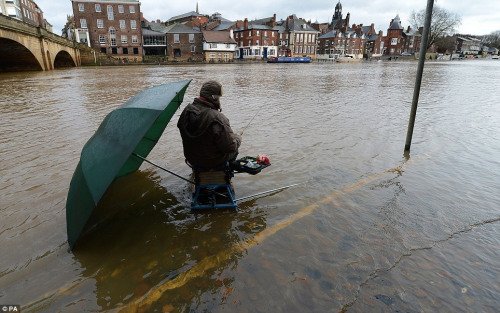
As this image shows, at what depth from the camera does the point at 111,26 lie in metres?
64.8

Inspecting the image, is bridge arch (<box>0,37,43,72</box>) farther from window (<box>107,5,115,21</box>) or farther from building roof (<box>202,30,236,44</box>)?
Result: building roof (<box>202,30,236,44</box>)

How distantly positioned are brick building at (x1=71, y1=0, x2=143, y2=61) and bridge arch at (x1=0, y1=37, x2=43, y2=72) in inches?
1168

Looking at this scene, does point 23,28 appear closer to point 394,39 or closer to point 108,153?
point 108,153

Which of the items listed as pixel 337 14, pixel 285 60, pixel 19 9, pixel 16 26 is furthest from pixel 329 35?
pixel 16 26

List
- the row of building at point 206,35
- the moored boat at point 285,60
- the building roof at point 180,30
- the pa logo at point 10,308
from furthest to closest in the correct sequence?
the building roof at point 180,30 < the moored boat at point 285,60 < the row of building at point 206,35 < the pa logo at point 10,308

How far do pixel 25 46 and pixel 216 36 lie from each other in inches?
1983

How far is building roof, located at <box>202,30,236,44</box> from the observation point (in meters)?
71.9

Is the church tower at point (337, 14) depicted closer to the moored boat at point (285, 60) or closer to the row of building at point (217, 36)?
the row of building at point (217, 36)

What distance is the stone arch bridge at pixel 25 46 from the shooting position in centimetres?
2577

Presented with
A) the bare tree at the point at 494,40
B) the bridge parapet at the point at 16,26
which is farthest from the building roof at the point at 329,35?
the bare tree at the point at 494,40

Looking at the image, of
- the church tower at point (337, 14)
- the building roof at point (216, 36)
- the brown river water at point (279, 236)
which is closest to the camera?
the brown river water at point (279, 236)

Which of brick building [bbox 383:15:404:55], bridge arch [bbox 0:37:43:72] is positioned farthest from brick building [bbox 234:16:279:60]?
Result: bridge arch [bbox 0:37:43:72]

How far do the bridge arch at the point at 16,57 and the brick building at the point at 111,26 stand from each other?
97.3ft

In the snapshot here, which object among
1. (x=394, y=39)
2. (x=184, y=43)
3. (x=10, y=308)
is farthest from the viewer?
(x=394, y=39)
